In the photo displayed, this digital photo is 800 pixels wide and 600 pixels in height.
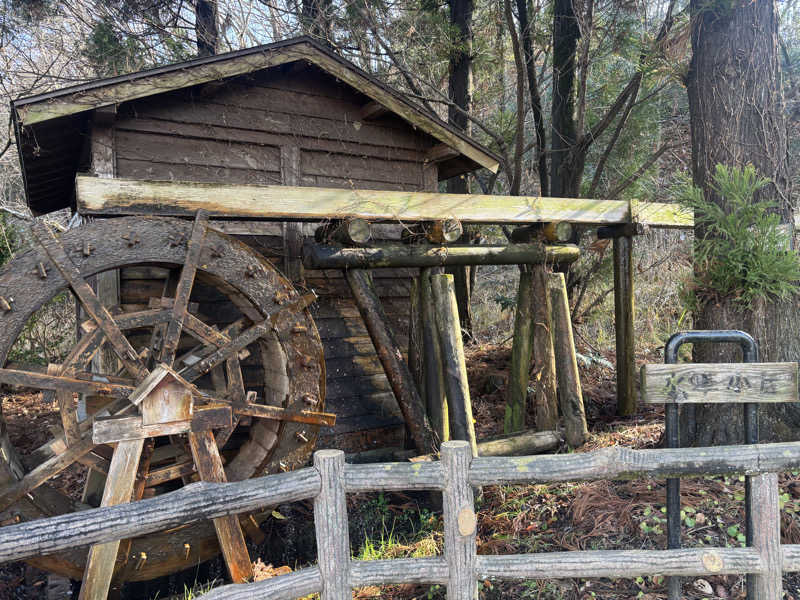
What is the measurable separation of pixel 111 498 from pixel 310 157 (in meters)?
3.78

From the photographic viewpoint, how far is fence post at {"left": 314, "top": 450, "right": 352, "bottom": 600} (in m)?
2.52

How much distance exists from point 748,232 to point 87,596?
4.93m

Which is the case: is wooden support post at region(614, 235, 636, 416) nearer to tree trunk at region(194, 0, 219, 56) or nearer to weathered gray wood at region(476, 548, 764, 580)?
weathered gray wood at region(476, 548, 764, 580)

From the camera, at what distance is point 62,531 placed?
83.5 inches

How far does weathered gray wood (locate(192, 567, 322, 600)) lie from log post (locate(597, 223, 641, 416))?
418cm

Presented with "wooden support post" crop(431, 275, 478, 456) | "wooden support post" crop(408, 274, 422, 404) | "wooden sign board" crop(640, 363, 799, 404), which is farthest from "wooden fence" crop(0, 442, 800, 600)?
"wooden support post" crop(408, 274, 422, 404)

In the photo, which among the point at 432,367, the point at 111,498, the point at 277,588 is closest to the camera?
the point at 277,588

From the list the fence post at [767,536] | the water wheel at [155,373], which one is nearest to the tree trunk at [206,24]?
the water wheel at [155,373]

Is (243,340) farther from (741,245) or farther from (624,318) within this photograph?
(624,318)

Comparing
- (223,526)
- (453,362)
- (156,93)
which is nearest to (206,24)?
(156,93)

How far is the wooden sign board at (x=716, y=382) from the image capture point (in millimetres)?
2926

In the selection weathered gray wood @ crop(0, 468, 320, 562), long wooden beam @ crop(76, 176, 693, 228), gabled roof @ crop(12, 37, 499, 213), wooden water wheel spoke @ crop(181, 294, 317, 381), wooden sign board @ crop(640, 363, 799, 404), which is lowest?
weathered gray wood @ crop(0, 468, 320, 562)

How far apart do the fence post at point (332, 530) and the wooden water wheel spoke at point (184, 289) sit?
1.82 m

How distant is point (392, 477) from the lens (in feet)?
8.54
